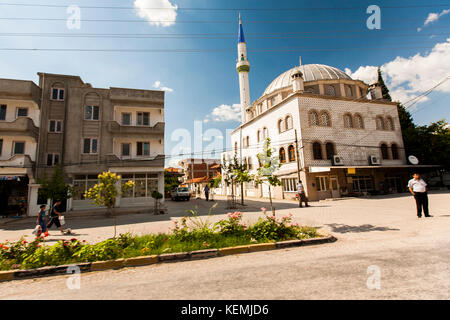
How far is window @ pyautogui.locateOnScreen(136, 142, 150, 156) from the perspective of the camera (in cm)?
2123

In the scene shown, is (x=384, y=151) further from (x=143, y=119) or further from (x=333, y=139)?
(x=143, y=119)

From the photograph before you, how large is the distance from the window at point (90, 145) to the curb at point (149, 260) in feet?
56.6

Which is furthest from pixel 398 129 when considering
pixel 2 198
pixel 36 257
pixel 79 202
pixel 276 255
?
pixel 2 198

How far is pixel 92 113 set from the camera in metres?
20.3

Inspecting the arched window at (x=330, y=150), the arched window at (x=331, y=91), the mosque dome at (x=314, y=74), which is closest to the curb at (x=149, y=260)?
the arched window at (x=330, y=150)

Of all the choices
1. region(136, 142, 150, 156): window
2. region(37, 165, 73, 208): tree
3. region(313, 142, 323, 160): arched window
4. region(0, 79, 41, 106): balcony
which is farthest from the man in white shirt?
region(0, 79, 41, 106): balcony

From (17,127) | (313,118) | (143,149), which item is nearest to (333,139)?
(313,118)

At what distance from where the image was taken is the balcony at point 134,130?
19.8m

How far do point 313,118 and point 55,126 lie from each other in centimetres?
2690

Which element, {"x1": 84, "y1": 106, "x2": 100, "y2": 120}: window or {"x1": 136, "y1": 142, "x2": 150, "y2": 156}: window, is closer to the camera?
{"x1": 84, "y1": 106, "x2": 100, "y2": 120}: window

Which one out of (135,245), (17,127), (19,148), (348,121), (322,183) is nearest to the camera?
(135,245)

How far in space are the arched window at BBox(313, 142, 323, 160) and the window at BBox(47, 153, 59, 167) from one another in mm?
26068

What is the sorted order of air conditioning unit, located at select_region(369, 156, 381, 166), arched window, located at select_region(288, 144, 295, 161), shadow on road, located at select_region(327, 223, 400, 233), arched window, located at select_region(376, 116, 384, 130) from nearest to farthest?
shadow on road, located at select_region(327, 223, 400, 233) → arched window, located at select_region(288, 144, 295, 161) → air conditioning unit, located at select_region(369, 156, 381, 166) → arched window, located at select_region(376, 116, 384, 130)

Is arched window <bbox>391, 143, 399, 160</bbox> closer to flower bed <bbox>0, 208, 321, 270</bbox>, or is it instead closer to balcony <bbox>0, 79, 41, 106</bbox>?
flower bed <bbox>0, 208, 321, 270</bbox>
